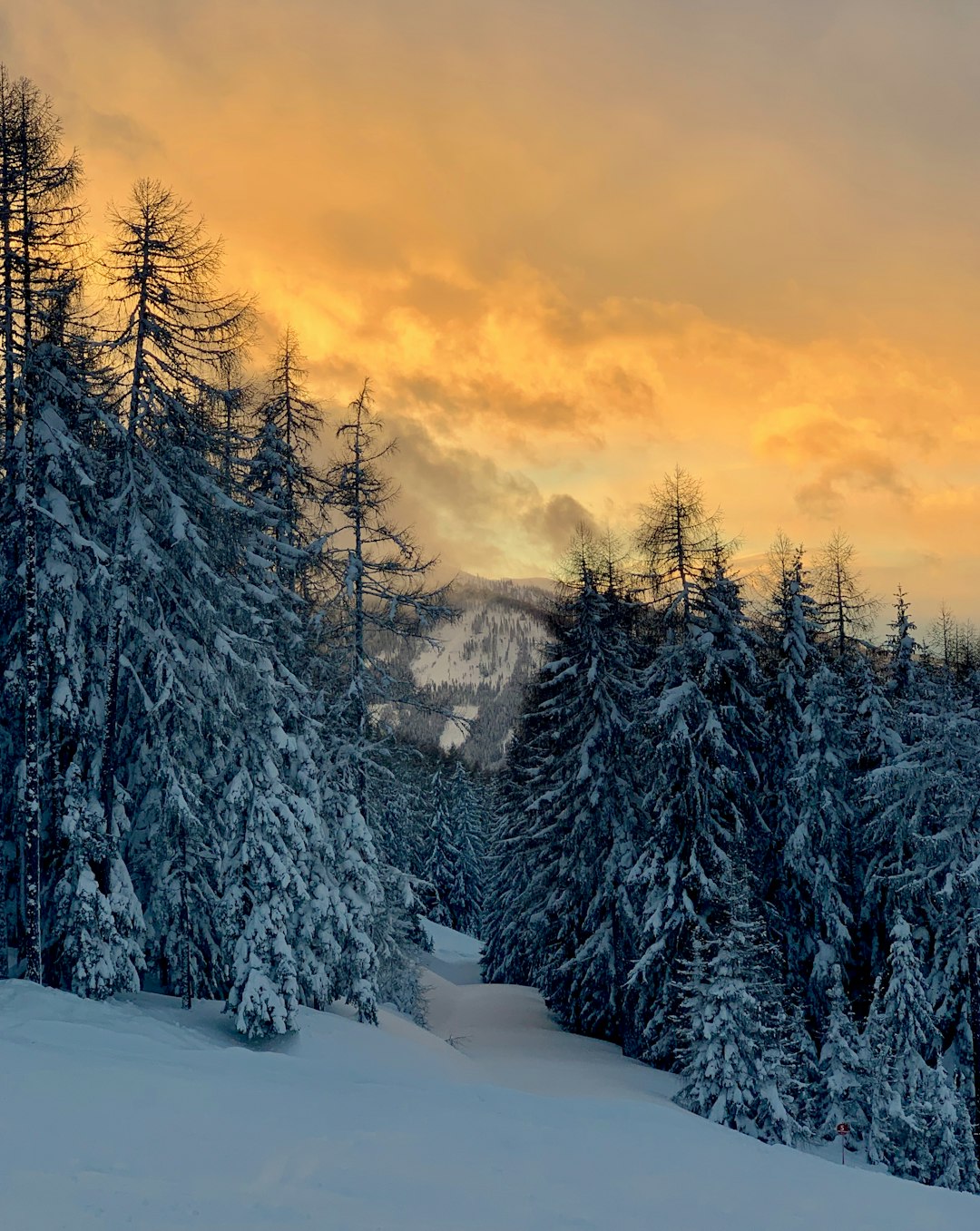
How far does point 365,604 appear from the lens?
21328mm

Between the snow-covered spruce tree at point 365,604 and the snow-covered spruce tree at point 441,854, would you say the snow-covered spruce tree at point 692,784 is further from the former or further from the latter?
the snow-covered spruce tree at point 441,854

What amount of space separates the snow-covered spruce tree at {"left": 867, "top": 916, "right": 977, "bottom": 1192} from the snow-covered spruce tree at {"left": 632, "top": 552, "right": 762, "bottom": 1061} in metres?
4.82

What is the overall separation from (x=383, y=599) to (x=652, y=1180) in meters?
13.7

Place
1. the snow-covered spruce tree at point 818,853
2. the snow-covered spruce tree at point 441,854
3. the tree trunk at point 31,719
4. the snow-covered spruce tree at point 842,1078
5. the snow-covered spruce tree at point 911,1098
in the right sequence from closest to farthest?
the tree trunk at point 31,719
the snow-covered spruce tree at point 911,1098
the snow-covered spruce tree at point 842,1078
the snow-covered spruce tree at point 818,853
the snow-covered spruce tree at point 441,854

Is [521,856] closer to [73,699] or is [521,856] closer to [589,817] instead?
[589,817]

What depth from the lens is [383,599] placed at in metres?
20.6

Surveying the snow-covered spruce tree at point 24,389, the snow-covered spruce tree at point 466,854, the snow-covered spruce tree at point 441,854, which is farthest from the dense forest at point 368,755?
the snow-covered spruce tree at point 466,854

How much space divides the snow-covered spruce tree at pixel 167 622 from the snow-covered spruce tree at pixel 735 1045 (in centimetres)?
1024

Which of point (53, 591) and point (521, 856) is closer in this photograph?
point (53, 591)

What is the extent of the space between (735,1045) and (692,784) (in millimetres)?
6508

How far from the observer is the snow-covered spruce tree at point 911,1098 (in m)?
19.6

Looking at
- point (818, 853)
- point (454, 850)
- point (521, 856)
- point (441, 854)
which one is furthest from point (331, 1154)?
point (441, 854)

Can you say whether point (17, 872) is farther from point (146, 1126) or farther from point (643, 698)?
point (643, 698)

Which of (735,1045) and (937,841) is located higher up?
(937,841)
